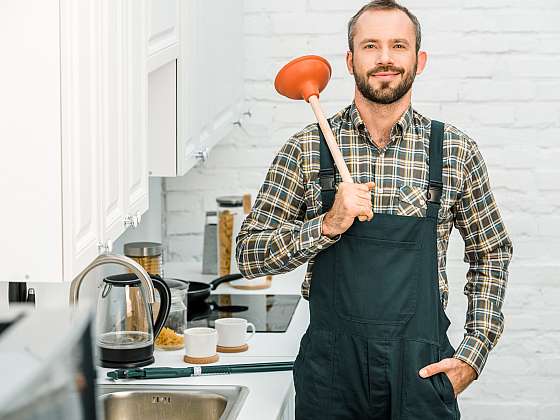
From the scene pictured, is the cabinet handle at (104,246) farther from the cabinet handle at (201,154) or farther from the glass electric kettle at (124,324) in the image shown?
the cabinet handle at (201,154)

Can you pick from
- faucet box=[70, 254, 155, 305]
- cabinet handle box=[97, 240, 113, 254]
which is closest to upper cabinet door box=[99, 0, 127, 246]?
cabinet handle box=[97, 240, 113, 254]

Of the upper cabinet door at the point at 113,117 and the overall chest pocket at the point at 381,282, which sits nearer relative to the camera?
the upper cabinet door at the point at 113,117

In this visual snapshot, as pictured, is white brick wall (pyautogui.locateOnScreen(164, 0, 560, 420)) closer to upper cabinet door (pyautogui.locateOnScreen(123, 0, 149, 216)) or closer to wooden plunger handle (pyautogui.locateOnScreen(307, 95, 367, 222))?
wooden plunger handle (pyautogui.locateOnScreen(307, 95, 367, 222))

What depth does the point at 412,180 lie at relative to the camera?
2.16 metres

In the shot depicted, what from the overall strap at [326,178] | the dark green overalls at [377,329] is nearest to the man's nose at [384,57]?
the overall strap at [326,178]

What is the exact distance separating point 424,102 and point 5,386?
341 centimetres

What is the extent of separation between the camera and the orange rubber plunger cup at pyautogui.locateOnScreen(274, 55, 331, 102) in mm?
2262

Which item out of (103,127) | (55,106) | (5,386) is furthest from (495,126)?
(5,386)

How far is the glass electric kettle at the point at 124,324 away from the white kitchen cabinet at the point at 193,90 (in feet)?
1.10

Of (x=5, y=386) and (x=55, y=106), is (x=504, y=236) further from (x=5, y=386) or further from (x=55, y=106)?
(x=5, y=386)

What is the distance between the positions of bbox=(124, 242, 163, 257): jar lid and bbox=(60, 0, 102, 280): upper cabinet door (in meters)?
1.23

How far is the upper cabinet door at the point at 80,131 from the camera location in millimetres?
1407

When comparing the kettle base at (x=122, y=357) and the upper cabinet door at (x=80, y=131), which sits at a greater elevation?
the upper cabinet door at (x=80, y=131)

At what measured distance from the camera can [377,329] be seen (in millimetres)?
2049
